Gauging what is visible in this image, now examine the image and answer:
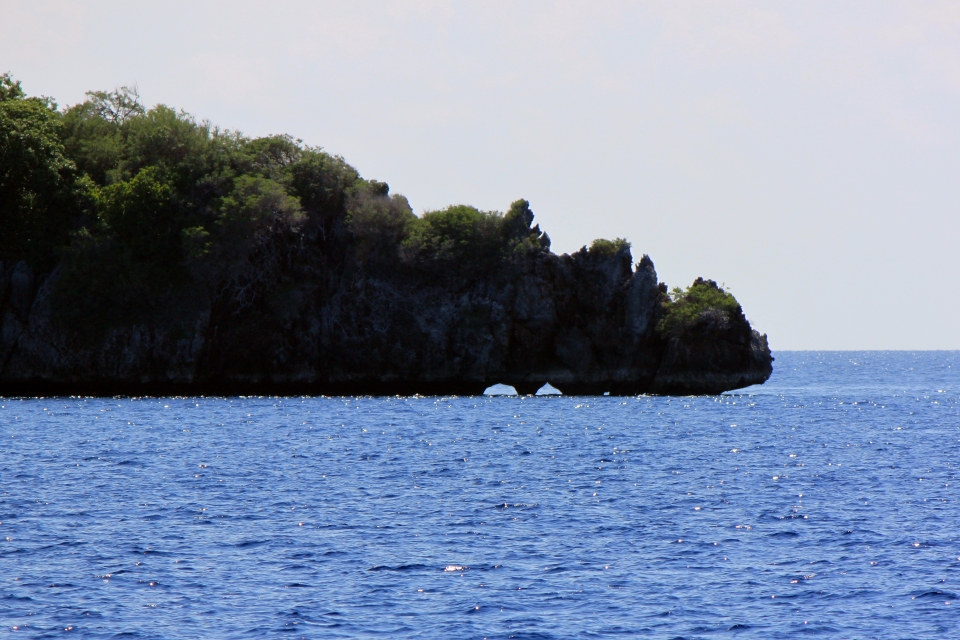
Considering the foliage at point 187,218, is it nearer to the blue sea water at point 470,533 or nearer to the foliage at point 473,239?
the foliage at point 473,239

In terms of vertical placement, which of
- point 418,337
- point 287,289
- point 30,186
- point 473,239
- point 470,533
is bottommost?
point 470,533

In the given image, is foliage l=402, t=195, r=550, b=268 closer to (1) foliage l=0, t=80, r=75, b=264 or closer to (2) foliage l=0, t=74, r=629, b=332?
(2) foliage l=0, t=74, r=629, b=332

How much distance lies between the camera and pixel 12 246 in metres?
67.6

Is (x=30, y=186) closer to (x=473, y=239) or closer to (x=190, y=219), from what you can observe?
(x=190, y=219)

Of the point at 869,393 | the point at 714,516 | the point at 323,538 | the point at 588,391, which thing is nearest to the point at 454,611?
the point at 323,538

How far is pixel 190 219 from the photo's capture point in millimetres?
68688

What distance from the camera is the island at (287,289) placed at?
67500mm

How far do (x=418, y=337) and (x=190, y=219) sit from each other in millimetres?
17103

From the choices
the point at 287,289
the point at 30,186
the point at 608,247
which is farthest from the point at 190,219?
the point at 608,247

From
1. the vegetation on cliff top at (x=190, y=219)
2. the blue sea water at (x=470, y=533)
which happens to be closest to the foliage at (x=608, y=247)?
the vegetation on cliff top at (x=190, y=219)

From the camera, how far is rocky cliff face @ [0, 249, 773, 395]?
6869 cm

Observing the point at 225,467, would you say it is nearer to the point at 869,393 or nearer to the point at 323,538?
the point at 323,538

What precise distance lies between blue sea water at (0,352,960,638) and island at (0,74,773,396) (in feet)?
71.6

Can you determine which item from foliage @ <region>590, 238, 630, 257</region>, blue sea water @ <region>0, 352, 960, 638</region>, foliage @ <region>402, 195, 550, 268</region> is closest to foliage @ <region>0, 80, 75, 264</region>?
foliage @ <region>402, 195, 550, 268</region>
